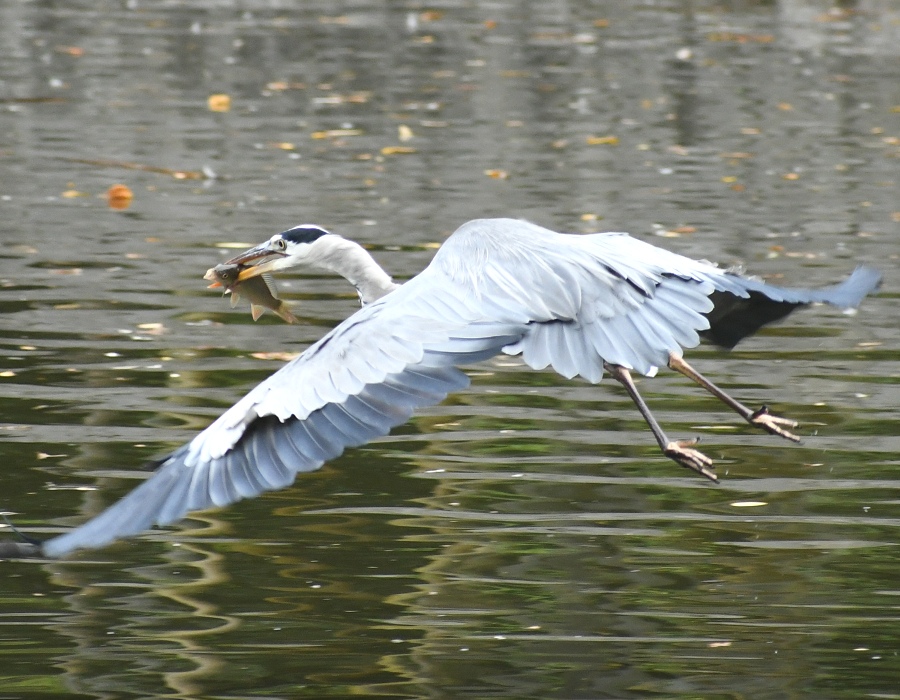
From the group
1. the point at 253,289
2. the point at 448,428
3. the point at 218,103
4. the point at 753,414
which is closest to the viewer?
the point at 753,414

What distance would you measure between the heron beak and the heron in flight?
121cm

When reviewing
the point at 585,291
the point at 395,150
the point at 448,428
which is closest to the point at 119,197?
the point at 395,150

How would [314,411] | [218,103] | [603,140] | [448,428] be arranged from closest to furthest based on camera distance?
[314,411]
[448,428]
[603,140]
[218,103]

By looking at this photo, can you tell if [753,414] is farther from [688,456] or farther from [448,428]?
[448,428]

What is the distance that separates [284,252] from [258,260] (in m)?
0.11

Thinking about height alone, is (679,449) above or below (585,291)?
below

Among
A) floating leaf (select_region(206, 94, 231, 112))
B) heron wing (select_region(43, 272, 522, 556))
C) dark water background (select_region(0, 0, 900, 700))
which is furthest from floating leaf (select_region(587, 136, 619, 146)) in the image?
heron wing (select_region(43, 272, 522, 556))

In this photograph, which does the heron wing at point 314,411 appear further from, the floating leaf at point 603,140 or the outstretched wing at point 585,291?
the floating leaf at point 603,140

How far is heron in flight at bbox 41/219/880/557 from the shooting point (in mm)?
5000

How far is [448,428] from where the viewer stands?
7801 millimetres

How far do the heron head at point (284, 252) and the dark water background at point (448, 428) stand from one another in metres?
0.77

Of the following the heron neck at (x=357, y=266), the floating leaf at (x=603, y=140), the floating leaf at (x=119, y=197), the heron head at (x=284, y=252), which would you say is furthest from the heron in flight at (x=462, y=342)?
the floating leaf at (x=603, y=140)

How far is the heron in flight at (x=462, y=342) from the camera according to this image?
5.00 m

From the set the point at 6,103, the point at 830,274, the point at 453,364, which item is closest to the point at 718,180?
the point at 830,274
